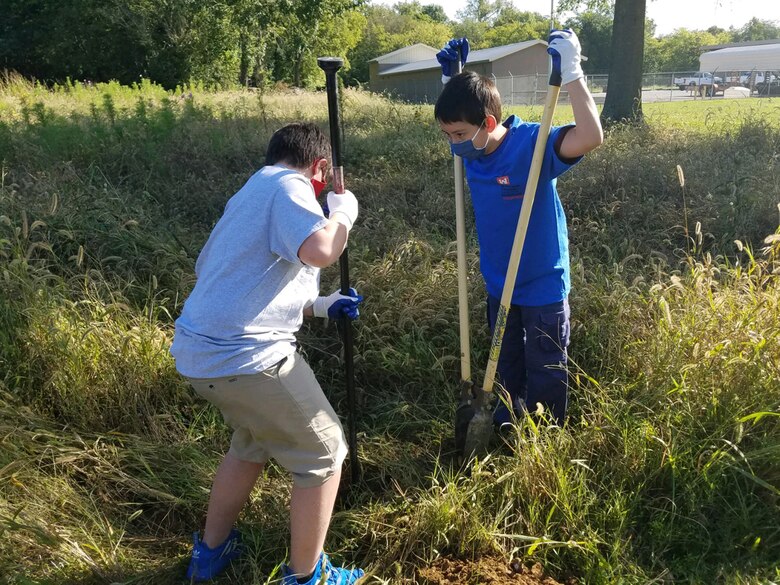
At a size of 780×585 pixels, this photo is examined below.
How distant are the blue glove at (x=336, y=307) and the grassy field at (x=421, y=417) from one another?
2.59ft

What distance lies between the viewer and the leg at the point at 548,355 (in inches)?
101

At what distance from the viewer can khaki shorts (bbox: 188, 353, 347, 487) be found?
6.01 ft

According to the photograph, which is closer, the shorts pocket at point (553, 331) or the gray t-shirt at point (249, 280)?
the gray t-shirt at point (249, 280)

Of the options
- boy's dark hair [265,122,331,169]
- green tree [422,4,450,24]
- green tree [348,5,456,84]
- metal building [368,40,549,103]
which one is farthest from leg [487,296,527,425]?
green tree [422,4,450,24]

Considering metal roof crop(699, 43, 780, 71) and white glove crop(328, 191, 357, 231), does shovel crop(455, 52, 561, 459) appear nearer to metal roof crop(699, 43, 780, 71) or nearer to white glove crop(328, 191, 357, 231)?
white glove crop(328, 191, 357, 231)

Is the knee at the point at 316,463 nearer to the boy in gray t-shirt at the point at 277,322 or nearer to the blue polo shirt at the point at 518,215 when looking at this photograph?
the boy in gray t-shirt at the point at 277,322

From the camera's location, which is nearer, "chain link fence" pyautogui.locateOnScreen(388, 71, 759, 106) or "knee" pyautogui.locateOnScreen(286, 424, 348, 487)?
"knee" pyautogui.locateOnScreen(286, 424, 348, 487)

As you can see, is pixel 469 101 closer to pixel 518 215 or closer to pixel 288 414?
pixel 518 215

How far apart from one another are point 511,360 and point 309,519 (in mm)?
1386

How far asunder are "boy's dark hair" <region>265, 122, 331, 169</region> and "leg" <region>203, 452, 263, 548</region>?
1.05m

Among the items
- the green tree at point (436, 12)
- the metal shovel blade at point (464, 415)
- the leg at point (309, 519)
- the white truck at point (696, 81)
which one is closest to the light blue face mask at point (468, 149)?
the metal shovel blade at point (464, 415)

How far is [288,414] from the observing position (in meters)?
1.86

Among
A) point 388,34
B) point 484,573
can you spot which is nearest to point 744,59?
point 388,34

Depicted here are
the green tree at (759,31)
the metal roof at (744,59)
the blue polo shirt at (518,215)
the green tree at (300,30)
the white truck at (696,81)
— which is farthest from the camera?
the green tree at (759,31)
